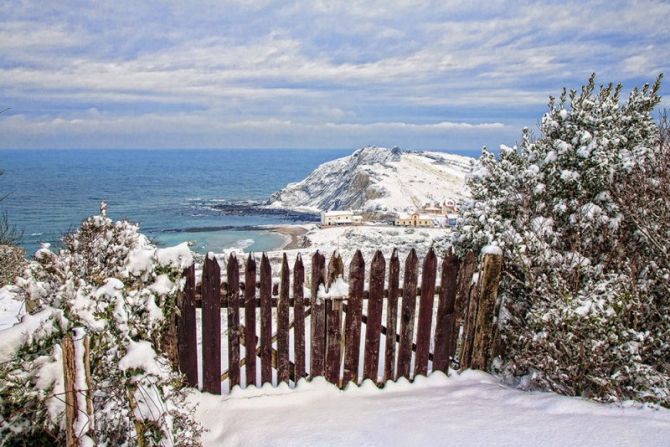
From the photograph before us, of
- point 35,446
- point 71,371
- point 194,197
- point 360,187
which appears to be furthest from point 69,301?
point 194,197

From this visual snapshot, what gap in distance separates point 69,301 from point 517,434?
3.46 m

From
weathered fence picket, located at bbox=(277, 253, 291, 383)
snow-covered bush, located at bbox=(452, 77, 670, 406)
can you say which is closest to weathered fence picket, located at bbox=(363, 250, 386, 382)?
weathered fence picket, located at bbox=(277, 253, 291, 383)

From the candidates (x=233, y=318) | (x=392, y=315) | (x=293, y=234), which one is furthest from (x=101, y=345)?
(x=293, y=234)

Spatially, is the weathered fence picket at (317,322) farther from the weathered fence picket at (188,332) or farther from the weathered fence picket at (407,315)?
the weathered fence picket at (188,332)

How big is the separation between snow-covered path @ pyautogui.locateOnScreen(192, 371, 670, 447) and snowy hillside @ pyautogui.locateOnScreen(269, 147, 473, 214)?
6746 centimetres

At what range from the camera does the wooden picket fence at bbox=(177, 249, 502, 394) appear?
416cm

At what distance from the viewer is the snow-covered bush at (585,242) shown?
13.4 ft

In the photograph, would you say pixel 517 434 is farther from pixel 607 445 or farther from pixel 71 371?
pixel 71 371

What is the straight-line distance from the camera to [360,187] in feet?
312

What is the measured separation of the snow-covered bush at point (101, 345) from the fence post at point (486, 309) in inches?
125

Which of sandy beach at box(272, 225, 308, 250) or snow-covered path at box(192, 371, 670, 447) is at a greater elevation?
snow-covered path at box(192, 371, 670, 447)

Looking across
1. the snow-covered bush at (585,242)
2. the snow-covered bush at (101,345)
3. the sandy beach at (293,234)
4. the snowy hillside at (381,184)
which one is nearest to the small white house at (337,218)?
the sandy beach at (293,234)

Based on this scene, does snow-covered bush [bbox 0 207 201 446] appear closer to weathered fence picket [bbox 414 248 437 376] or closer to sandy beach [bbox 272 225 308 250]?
weathered fence picket [bbox 414 248 437 376]

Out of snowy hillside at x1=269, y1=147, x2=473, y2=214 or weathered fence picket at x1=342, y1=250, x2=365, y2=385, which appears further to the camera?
snowy hillside at x1=269, y1=147, x2=473, y2=214
